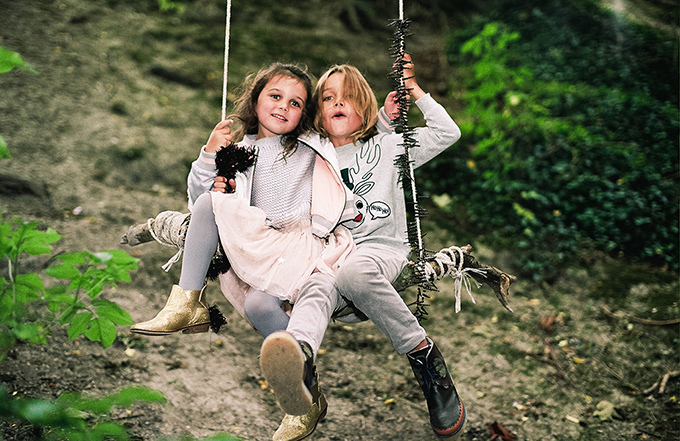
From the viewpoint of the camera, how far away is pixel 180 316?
202 centimetres

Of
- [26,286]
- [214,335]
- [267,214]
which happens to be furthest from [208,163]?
[214,335]

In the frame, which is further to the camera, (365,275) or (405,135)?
(405,135)

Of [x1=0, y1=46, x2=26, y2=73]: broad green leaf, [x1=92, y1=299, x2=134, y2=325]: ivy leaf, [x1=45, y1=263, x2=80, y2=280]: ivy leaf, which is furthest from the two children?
[x1=0, y1=46, x2=26, y2=73]: broad green leaf

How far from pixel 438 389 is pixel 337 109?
3.82 feet

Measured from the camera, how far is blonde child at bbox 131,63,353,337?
2006 millimetres

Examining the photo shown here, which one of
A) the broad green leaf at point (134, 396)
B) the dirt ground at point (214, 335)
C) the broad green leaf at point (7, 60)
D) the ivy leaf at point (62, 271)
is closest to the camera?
the broad green leaf at point (134, 396)

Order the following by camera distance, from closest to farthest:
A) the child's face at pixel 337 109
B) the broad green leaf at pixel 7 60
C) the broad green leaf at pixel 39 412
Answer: the broad green leaf at pixel 39 412
the broad green leaf at pixel 7 60
the child's face at pixel 337 109

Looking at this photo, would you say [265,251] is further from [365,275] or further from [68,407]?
[68,407]

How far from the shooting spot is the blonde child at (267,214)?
201 centimetres

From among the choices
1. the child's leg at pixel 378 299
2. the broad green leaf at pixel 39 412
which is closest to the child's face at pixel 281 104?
the child's leg at pixel 378 299

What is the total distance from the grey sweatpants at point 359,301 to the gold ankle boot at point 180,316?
1.37 ft

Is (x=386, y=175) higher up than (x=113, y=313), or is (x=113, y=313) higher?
(x=386, y=175)

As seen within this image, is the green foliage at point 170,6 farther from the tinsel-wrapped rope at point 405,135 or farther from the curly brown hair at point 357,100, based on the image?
the tinsel-wrapped rope at point 405,135

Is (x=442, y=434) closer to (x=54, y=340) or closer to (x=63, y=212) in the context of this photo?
(x=54, y=340)
